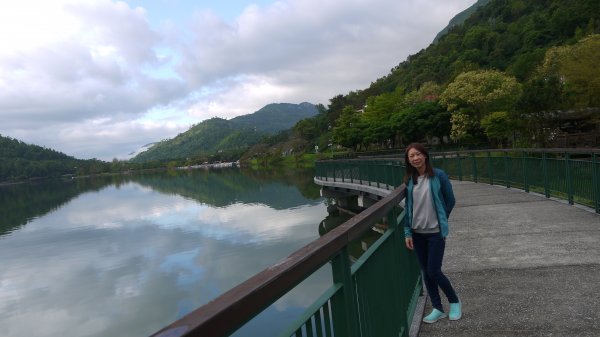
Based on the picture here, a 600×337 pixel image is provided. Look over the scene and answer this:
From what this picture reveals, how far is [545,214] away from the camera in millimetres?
8164

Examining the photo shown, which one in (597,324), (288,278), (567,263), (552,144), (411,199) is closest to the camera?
(288,278)

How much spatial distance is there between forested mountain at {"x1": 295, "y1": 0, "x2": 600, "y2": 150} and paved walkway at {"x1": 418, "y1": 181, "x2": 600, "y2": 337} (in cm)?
2673

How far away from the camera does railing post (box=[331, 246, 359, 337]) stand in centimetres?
210

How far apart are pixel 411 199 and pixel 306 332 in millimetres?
2322

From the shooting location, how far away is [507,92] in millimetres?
42750

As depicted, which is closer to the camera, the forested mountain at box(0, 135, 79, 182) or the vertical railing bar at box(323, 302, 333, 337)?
the vertical railing bar at box(323, 302, 333, 337)

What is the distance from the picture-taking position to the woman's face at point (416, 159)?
12.5ft

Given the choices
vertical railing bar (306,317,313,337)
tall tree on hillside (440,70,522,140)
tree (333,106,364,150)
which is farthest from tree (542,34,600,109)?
tree (333,106,364,150)

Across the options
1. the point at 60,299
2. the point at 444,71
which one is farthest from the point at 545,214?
the point at 444,71

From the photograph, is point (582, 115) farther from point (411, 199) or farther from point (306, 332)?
point (306, 332)

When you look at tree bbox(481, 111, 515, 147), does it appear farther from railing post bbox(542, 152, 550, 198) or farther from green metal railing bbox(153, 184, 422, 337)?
green metal railing bbox(153, 184, 422, 337)

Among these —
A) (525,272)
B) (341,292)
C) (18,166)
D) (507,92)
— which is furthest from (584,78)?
(18,166)

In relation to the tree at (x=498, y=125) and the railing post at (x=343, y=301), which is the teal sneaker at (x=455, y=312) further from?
the tree at (x=498, y=125)

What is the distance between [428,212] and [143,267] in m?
16.4
